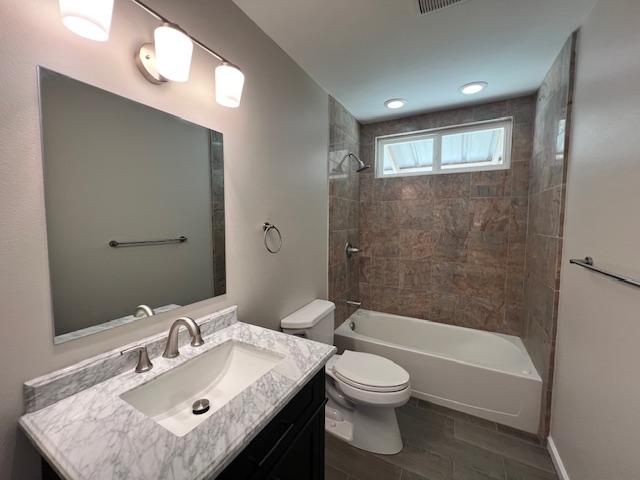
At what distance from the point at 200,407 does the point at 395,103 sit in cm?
251

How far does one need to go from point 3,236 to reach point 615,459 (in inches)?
81.8

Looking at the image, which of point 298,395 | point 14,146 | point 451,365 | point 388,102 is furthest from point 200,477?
point 388,102

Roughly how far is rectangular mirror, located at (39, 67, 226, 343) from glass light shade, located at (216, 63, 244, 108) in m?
0.15

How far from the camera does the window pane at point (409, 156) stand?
2.60 metres

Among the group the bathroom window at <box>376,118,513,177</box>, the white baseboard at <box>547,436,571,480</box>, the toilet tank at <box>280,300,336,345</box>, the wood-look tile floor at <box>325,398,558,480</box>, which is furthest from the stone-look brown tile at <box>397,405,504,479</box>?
the bathroom window at <box>376,118,513,177</box>

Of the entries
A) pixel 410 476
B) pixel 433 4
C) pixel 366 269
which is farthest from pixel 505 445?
pixel 433 4

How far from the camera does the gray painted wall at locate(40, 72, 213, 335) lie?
75 cm

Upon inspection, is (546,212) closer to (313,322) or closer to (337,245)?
(337,245)

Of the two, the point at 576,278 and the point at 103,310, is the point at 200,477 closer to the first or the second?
the point at 103,310

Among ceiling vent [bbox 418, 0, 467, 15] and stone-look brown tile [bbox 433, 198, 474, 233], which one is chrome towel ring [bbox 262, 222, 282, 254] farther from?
stone-look brown tile [bbox 433, 198, 474, 233]

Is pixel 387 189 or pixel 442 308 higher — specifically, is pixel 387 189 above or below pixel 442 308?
above

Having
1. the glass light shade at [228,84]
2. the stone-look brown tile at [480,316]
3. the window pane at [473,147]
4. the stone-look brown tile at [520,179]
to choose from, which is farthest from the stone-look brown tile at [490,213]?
the glass light shade at [228,84]

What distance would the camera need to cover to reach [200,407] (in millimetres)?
898

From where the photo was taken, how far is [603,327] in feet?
3.53
